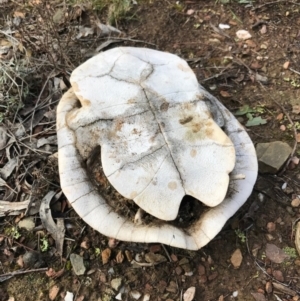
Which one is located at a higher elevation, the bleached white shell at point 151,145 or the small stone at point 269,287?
the bleached white shell at point 151,145

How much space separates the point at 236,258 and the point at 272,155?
0.60 metres

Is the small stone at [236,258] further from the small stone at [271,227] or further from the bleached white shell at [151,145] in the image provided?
the bleached white shell at [151,145]

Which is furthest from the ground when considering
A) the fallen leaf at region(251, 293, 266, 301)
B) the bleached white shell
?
the bleached white shell

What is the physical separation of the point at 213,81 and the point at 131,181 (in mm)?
1229

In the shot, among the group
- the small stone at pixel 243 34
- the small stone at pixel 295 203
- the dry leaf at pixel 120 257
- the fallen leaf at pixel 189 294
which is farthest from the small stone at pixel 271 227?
the small stone at pixel 243 34

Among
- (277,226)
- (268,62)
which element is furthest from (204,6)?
(277,226)

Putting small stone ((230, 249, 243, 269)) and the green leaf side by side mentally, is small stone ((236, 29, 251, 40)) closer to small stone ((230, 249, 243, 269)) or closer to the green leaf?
the green leaf

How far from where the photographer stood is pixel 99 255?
214cm

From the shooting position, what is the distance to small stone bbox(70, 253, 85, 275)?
6.89 feet

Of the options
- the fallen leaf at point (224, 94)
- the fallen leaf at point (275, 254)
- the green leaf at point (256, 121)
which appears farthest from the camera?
the fallen leaf at point (224, 94)

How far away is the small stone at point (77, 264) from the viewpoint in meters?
2.10

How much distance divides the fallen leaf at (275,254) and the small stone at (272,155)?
1.36 feet

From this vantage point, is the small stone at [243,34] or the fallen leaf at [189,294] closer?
the fallen leaf at [189,294]

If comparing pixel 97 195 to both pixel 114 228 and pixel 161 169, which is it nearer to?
pixel 114 228
